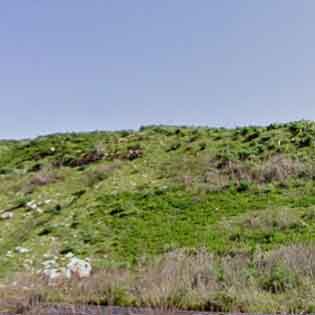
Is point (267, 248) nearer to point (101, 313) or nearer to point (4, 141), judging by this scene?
point (101, 313)

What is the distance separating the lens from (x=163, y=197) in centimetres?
1636

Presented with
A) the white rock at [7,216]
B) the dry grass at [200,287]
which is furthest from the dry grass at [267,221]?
the white rock at [7,216]

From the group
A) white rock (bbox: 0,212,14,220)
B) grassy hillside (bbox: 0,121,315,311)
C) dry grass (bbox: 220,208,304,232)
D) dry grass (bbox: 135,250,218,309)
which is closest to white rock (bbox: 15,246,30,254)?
grassy hillside (bbox: 0,121,315,311)

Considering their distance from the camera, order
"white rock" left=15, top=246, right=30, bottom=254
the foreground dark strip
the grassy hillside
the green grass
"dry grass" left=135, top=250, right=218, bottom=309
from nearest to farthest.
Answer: the foreground dark strip, "dry grass" left=135, top=250, right=218, bottom=309, the grassy hillside, the green grass, "white rock" left=15, top=246, right=30, bottom=254

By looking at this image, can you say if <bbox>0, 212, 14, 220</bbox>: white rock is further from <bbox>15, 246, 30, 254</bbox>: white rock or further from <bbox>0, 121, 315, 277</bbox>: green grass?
<bbox>15, 246, 30, 254</bbox>: white rock

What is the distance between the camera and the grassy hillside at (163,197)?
39.0 feet

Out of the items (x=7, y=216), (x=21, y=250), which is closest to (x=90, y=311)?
(x=21, y=250)

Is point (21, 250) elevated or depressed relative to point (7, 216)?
depressed

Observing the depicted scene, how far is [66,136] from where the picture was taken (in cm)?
2828

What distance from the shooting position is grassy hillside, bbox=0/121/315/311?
11.9 meters

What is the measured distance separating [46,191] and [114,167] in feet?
9.96

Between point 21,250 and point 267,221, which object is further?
point 21,250

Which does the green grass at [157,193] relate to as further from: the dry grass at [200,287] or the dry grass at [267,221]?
the dry grass at [200,287]

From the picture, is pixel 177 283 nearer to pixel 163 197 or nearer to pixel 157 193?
pixel 163 197
